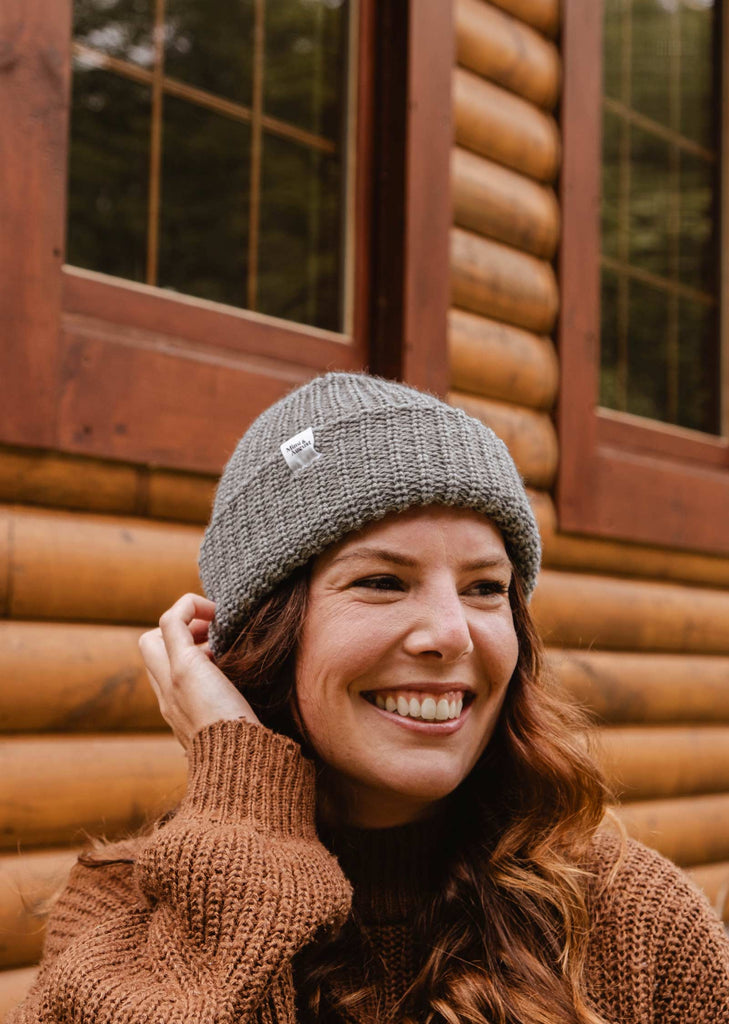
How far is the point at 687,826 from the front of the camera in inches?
182

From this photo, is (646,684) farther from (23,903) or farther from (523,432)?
(23,903)

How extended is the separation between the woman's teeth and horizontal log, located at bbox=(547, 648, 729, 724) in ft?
6.95

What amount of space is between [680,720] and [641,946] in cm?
298

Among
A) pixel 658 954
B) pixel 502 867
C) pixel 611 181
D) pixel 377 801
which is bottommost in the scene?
pixel 658 954

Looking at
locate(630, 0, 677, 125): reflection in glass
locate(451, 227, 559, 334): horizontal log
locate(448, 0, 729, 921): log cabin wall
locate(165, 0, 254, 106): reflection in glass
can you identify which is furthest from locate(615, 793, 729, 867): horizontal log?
locate(630, 0, 677, 125): reflection in glass

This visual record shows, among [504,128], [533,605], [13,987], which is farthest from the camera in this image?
[504,128]

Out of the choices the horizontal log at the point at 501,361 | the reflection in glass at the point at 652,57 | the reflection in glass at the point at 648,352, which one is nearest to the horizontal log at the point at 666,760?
the horizontal log at the point at 501,361

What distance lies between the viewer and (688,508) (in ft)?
15.8

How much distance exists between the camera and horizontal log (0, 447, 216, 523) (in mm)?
2773

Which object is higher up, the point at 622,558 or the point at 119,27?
the point at 119,27

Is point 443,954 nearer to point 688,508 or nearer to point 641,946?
point 641,946

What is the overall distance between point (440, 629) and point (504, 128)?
9.09ft

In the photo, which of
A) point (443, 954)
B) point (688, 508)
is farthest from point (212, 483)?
point (688, 508)

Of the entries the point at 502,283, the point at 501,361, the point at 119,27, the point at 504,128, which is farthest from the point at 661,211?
the point at 119,27
